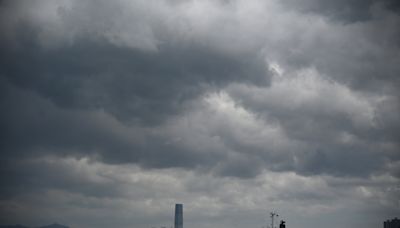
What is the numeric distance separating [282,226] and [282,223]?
1099 millimetres

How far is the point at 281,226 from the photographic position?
160m

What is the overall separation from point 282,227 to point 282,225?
0.70m

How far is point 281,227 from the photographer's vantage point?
527 feet

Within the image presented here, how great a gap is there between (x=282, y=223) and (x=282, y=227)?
4.59 feet

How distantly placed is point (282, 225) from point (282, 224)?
34 cm

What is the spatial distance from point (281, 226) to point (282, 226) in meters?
0.35

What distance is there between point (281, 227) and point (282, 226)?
49cm

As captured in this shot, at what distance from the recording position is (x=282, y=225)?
160m

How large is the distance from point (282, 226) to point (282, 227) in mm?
349

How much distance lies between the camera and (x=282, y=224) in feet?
527

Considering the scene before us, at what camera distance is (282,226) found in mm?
160500

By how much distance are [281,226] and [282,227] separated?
1.62 ft

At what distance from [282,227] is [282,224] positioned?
1.02m
